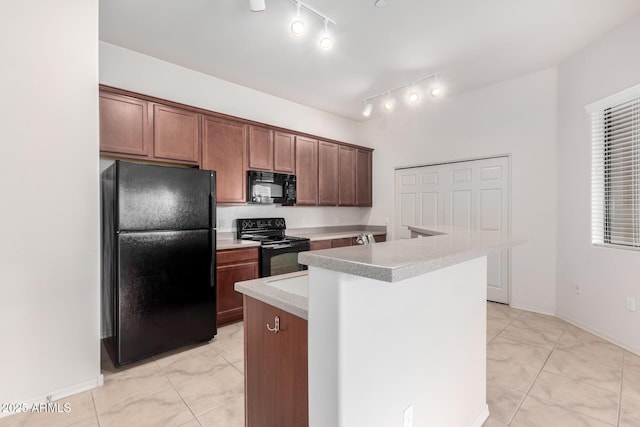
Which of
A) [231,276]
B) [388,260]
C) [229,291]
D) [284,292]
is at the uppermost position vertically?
[388,260]

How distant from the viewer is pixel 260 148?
375cm

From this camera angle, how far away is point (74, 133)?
80.5 inches

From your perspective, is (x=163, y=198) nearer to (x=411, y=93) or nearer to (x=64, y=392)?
(x=64, y=392)

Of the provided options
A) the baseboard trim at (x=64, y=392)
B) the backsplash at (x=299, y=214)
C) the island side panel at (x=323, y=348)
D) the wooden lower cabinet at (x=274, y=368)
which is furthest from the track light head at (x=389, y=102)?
the baseboard trim at (x=64, y=392)

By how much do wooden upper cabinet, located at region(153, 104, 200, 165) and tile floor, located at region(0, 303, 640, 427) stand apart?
6.23 ft

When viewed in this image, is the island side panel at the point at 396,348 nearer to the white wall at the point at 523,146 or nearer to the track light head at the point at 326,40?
the track light head at the point at 326,40

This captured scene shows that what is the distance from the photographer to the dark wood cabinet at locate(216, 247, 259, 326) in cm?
309

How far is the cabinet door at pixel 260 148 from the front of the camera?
12.0ft

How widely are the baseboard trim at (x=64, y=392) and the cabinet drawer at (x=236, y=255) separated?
1295mm

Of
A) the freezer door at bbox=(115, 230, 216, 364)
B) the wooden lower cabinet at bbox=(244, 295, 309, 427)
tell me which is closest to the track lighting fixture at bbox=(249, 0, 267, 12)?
the freezer door at bbox=(115, 230, 216, 364)

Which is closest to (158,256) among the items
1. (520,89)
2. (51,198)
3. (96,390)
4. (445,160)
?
(51,198)

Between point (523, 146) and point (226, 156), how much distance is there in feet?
11.8

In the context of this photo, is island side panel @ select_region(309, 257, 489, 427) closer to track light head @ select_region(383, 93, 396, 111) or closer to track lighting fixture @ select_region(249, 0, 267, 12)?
track lighting fixture @ select_region(249, 0, 267, 12)

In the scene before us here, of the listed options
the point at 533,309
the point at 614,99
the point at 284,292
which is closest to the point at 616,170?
the point at 614,99
